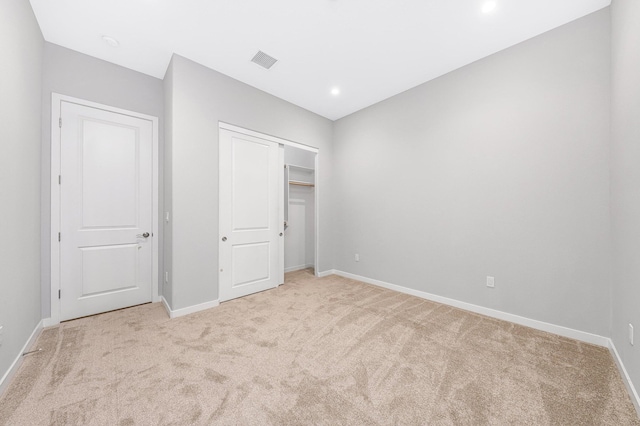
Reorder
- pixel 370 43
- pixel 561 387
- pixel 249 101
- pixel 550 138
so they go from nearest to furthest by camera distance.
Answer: pixel 561 387 → pixel 550 138 → pixel 370 43 → pixel 249 101

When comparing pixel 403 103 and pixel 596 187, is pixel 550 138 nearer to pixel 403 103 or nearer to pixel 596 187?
pixel 596 187

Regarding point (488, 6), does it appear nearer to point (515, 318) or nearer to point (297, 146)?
point (297, 146)

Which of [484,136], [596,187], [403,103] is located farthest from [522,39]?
[596,187]

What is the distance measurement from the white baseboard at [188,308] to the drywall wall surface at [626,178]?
12.0 ft

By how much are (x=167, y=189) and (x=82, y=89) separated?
1382 mm

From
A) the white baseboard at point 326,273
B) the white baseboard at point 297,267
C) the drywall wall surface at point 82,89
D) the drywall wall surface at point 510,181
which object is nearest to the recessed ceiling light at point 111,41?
the drywall wall surface at point 82,89

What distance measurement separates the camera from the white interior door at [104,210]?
8.43 feet

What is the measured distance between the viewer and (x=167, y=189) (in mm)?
2885

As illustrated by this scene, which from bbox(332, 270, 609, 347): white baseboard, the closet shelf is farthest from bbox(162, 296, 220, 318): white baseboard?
bbox(332, 270, 609, 347): white baseboard

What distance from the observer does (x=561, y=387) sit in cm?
160

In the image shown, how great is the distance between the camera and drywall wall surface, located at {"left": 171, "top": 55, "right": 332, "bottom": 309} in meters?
2.72

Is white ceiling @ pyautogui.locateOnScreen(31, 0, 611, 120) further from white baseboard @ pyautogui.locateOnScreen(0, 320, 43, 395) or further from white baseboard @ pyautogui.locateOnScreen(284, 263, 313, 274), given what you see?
white baseboard @ pyautogui.locateOnScreen(284, 263, 313, 274)

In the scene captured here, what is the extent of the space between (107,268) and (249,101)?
2781 mm

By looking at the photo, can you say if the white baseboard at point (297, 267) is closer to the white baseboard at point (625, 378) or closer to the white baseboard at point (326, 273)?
the white baseboard at point (326, 273)
